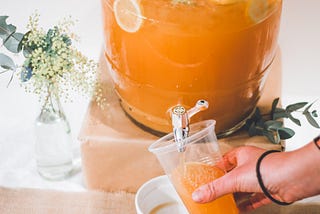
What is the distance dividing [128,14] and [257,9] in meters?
0.22

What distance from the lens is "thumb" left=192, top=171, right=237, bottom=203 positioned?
3.80 feet

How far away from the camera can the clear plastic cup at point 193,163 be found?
118 cm

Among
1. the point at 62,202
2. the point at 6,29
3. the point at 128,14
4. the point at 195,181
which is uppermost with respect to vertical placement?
the point at 128,14

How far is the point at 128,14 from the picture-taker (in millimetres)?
1212

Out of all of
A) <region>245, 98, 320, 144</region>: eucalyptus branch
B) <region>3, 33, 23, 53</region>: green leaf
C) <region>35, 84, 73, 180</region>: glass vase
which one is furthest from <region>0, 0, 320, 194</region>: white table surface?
<region>3, 33, 23, 53</region>: green leaf

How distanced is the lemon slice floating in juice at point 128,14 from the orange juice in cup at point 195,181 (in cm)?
25

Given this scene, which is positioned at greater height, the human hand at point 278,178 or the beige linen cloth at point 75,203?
the human hand at point 278,178

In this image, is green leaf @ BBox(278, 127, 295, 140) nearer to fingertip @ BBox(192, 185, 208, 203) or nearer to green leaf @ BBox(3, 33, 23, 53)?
fingertip @ BBox(192, 185, 208, 203)

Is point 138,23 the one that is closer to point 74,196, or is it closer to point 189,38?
point 189,38

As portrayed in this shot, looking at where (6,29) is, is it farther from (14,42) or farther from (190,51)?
(190,51)

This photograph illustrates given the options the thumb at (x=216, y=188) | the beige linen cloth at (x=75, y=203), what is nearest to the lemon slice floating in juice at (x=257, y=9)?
the thumb at (x=216, y=188)

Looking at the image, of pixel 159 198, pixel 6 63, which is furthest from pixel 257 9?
pixel 6 63

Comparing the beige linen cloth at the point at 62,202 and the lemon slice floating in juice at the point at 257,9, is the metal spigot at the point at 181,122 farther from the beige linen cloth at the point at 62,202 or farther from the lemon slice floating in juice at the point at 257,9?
the beige linen cloth at the point at 62,202

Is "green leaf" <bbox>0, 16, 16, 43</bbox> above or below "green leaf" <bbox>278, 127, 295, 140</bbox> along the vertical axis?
above
